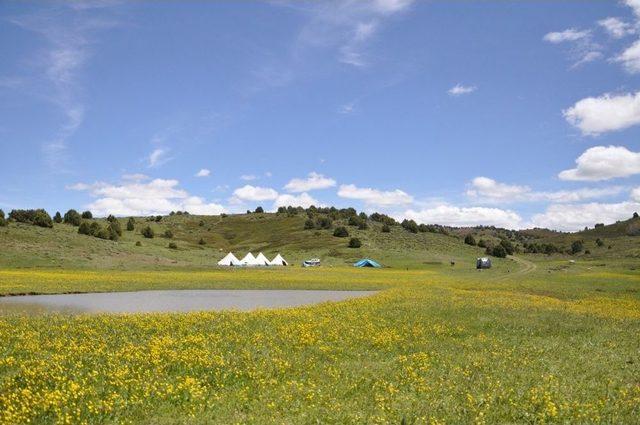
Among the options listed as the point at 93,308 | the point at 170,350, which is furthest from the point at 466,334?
the point at 93,308

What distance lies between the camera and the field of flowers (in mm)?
13125

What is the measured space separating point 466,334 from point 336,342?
7317 millimetres

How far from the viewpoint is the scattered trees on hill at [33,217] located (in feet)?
353

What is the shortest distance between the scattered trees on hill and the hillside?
7.35 feet

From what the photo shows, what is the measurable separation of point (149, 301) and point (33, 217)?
80.0 meters

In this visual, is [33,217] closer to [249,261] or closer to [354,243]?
[249,261]

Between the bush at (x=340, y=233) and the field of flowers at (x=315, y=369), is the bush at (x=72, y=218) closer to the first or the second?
the bush at (x=340, y=233)

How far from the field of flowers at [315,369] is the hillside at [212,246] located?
66071 mm

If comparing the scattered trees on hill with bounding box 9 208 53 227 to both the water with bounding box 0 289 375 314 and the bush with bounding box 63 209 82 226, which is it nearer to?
the bush with bounding box 63 209 82 226

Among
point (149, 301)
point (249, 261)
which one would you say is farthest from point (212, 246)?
point (149, 301)

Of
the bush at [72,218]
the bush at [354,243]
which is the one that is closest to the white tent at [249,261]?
the bush at [354,243]

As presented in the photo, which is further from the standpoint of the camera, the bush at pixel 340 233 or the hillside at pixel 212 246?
the bush at pixel 340 233

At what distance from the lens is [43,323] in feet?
82.2

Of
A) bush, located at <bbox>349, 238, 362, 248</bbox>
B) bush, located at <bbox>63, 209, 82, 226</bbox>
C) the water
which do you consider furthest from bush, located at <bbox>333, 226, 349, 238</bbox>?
the water
